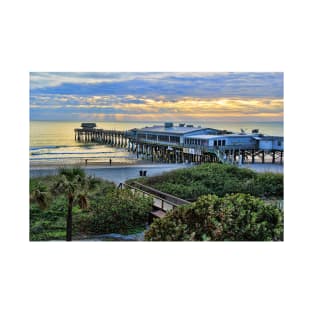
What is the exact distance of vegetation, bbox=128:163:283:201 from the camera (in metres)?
9.29

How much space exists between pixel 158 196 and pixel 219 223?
1.34 meters

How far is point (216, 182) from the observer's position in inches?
368

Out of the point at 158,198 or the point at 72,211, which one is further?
the point at 158,198

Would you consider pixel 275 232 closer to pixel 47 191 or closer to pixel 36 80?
pixel 47 191

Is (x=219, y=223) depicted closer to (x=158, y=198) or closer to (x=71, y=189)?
(x=158, y=198)

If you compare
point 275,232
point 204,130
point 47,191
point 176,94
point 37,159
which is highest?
point 176,94

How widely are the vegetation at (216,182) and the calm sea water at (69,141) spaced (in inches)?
29.7

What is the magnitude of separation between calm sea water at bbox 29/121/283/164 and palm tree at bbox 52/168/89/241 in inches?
11.9

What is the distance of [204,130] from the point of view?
9.44 m

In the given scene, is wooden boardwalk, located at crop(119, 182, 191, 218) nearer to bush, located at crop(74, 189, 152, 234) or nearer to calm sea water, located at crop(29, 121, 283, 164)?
bush, located at crop(74, 189, 152, 234)

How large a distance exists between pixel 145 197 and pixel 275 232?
96.7 inches

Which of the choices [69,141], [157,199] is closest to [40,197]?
[69,141]

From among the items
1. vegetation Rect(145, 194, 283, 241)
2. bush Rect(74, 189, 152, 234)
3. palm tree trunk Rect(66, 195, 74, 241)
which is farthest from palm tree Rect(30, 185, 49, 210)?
vegetation Rect(145, 194, 283, 241)
